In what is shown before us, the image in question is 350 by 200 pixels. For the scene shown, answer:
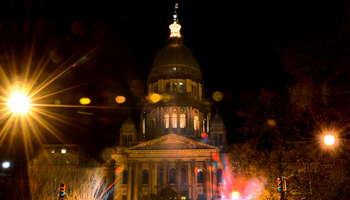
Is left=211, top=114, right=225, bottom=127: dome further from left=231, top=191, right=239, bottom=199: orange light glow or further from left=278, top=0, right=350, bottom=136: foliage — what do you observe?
left=278, top=0, right=350, bottom=136: foliage

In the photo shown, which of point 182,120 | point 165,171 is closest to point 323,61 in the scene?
point 165,171

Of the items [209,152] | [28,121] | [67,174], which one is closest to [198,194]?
[209,152]

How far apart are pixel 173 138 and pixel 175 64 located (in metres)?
18.0

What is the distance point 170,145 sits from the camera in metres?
53.9

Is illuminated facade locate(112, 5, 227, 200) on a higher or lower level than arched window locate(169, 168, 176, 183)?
higher

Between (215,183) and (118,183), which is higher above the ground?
(118,183)

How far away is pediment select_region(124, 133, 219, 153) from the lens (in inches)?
2101

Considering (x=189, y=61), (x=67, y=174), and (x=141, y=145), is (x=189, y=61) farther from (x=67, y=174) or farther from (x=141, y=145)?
(x=67, y=174)

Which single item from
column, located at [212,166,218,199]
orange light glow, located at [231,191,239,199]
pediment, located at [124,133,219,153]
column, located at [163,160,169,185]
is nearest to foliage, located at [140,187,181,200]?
column, located at [163,160,169,185]

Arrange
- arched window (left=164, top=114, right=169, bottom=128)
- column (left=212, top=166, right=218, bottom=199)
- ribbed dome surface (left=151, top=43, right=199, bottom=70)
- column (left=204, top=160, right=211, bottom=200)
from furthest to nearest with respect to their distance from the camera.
Answer: ribbed dome surface (left=151, top=43, right=199, bottom=70) < arched window (left=164, top=114, right=169, bottom=128) < column (left=212, top=166, right=218, bottom=199) < column (left=204, top=160, right=211, bottom=200)

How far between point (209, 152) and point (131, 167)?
12.5 metres

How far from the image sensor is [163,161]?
53562 millimetres

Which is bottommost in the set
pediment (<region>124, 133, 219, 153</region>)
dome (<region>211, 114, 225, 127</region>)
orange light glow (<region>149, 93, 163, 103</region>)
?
pediment (<region>124, 133, 219, 153</region>)

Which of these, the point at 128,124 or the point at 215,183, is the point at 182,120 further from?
the point at 215,183
